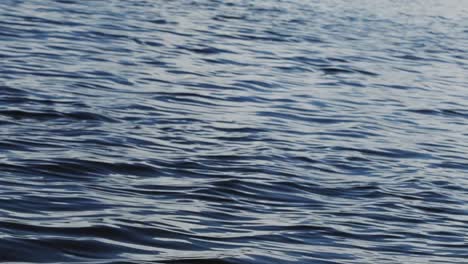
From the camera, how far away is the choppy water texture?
8.98m

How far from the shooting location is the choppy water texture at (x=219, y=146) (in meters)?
8.98

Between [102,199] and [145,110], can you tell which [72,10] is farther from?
[102,199]

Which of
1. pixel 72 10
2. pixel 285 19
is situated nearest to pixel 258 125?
pixel 72 10

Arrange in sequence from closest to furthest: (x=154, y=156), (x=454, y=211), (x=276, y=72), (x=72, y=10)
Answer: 1. (x=454, y=211)
2. (x=154, y=156)
3. (x=276, y=72)
4. (x=72, y=10)

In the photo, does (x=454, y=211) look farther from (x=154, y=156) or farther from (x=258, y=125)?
(x=258, y=125)

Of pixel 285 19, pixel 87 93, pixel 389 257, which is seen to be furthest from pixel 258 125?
pixel 285 19

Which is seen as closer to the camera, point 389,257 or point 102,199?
point 389,257

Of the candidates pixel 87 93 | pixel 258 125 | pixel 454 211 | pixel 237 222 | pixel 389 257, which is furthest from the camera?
pixel 87 93

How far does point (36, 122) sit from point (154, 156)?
194 centimetres

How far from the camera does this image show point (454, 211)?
35.5ft

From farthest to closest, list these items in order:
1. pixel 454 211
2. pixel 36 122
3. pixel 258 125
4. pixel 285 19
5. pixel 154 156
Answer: pixel 285 19 → pixel 258 125 → pixel 36 122 → pixel 154 156 → pixel 454 211

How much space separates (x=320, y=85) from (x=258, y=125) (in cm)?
→ 498

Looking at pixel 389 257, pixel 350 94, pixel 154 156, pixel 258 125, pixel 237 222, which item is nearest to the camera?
pixel 389 257

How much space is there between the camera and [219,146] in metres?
12.8
